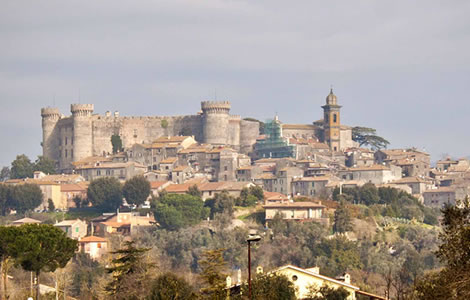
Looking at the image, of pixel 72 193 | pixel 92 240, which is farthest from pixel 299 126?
pixel 92 240

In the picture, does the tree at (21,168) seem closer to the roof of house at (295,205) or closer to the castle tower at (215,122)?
the castle tower at (215,122)

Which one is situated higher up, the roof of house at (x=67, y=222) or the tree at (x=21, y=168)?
the tree at (x=21, y=168)

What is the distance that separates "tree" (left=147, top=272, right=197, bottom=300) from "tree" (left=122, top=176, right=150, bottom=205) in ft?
222

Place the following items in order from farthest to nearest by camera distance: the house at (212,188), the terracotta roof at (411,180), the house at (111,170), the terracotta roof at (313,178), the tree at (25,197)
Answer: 1. the house at (111,170)
2. the terracotta roof at (411,180)
3. the terracotta roof at (313,178)
4. the tree at (25,197)
5. the house at (212,188)

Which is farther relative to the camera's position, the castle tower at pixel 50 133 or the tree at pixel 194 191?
the castle tower at pixel 50 133

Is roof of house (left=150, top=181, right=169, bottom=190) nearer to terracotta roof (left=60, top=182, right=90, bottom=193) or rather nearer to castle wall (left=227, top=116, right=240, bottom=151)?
terracotta roof (left=60, top=182, right=90, bottom=193)

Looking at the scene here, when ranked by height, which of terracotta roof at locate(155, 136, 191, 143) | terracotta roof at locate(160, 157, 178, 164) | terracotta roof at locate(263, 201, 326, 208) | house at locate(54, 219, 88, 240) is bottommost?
house at locate(54, 219, 88, 240)

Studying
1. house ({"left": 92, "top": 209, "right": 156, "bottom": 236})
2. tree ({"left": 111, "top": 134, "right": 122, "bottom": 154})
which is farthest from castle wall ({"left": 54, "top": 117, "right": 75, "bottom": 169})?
house ({"left": 92, "top": 209, "right": 156, "bottom": 236})

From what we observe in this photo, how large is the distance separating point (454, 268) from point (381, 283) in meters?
56.5

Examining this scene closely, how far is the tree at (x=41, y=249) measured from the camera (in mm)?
57344

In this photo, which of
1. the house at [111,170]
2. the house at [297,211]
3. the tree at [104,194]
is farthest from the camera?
the house at [111,170]

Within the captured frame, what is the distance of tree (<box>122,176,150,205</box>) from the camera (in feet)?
390

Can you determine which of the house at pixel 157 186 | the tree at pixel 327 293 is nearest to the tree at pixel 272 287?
the tree at pixel 327 293

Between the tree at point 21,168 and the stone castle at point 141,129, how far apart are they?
238 centimetres
